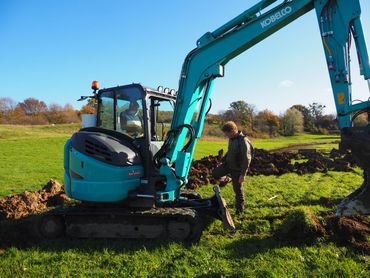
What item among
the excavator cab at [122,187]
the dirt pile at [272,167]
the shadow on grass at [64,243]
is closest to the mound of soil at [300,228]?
the excavator cab at [122,187]

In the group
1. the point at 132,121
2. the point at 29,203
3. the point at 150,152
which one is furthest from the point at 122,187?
the point at 29,203

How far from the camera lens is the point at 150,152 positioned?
6590 millimetres

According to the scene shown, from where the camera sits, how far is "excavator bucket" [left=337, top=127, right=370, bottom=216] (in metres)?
5.11

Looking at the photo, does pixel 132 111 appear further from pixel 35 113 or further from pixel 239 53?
pixel 35 113

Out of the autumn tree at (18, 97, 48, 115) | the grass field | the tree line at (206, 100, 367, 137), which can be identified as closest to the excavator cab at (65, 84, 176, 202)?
the grass field

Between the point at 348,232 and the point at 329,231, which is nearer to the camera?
the point at 348,232

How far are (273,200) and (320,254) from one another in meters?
4.02

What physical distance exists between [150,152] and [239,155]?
204cm

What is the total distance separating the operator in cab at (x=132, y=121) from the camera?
6617 millimetres

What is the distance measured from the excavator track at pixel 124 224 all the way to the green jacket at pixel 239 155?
1.72m

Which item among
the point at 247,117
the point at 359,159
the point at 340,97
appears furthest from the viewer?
the point at 247,117

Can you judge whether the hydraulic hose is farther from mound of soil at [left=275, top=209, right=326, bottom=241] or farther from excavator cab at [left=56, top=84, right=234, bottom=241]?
mound of soil at [left=275, top=209, right=326, bottom=241]

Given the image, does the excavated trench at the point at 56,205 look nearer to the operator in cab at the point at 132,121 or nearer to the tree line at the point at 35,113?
the operator in cab at the point at 132,121

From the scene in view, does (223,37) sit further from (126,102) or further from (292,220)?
(292,220)
